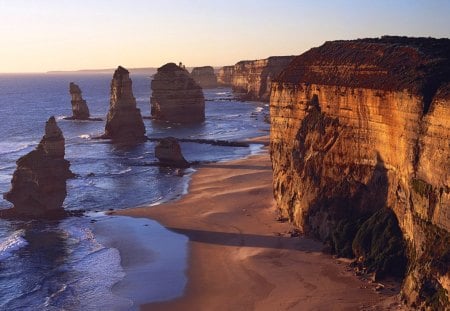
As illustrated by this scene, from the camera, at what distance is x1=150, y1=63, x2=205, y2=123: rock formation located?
10562 cm

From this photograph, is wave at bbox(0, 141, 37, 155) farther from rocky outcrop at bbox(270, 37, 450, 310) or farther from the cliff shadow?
rocky outcrop at bbox(270, 37, 450, 310)

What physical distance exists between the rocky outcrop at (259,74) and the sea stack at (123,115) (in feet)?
215

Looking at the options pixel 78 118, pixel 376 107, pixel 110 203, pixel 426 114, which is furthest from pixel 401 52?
pixel 78 118

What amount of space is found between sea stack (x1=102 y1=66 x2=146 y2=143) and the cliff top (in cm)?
4703

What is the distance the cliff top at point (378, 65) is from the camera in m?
27.5

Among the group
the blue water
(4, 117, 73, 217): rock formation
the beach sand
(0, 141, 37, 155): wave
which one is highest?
(4, 117, 73, 217): rock formation

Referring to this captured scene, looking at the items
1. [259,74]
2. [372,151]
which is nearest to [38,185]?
[372,151]

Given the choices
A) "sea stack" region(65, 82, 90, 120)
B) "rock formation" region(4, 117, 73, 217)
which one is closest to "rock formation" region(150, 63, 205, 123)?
"sea stack" region(65, 82, 90, 120)

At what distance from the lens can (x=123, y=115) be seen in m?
84.4

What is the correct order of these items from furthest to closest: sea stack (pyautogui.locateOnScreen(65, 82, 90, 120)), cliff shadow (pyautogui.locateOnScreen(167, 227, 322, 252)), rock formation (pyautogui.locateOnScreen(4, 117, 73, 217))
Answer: sea stack (pyautogui.locateOnScreen(65, 82, 90, 120))
rock formation (pyautogui.locateOnScreen(4, 117, 73, 217))
cliff shadow (pyautogui.locateOnScreen(167, 227, 322, 252))

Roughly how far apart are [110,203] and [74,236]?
9.92 m

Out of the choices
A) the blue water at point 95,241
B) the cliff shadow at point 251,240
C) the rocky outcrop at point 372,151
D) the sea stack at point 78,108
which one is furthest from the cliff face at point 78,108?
the cliff shadow at point 251,240

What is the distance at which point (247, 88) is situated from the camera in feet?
583

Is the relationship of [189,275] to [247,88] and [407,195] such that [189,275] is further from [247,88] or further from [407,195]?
[247,88]
